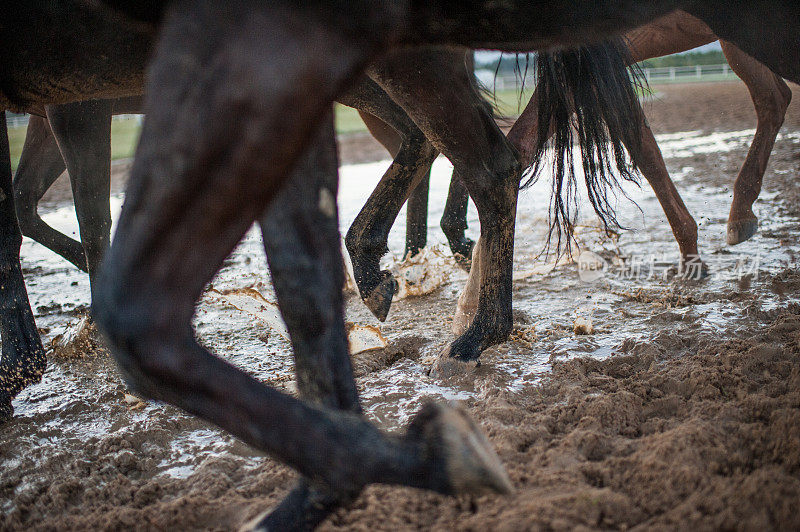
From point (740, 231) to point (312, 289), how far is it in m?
3.71

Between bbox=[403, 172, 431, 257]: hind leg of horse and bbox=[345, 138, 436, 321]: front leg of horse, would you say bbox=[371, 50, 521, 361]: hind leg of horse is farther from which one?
bbox=[403, 172, 431, 257]: hind leg of horse

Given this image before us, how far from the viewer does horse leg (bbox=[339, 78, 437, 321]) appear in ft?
9.14

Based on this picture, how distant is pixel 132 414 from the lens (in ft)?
7.39

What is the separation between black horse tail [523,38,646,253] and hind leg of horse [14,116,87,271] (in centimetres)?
293

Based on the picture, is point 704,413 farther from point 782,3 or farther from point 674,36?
point 674,36

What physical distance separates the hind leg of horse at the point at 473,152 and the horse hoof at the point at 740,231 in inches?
91.0

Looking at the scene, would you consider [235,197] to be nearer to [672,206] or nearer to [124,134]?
[672,206]

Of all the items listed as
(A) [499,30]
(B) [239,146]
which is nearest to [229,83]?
(B) [239,146]

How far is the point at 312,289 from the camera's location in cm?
120

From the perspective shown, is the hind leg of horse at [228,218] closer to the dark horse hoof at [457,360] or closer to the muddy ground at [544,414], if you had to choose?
the muddy ground at [544,414]

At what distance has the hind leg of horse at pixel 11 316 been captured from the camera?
7.39 feet

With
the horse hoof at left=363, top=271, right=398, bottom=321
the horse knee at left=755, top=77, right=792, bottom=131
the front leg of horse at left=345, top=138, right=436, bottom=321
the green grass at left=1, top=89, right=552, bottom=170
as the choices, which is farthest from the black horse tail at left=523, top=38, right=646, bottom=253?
the green grass at left=1, top=89, right=552, bottom=170

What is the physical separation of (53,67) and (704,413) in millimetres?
2276

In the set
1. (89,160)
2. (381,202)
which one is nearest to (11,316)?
(89,160)
